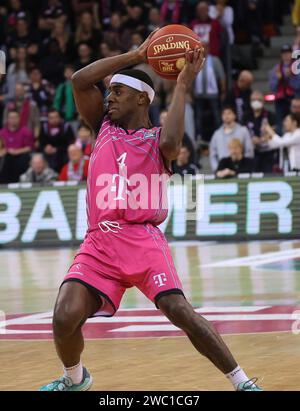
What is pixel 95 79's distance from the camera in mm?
8070

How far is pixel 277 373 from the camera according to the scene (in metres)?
8.57

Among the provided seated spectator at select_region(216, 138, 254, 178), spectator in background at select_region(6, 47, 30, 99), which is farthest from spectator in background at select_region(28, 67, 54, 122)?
seated spectator at select_region(216, 138, 254, 178)

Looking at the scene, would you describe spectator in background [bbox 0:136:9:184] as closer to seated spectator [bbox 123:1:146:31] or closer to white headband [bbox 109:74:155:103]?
seated spectator [bbox 123:1:146:31]

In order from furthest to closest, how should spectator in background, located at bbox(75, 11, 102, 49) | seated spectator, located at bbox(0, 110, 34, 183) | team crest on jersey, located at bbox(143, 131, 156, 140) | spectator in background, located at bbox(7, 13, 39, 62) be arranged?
spectator in background, located at bbox(7, 13, 39, 62) → spectator in background, located at bbox(75, 11, 102, 49) → seated spectator, located at bbox(0, 110, 34, 183) → team crest on jersey, located at bbox(143, 131, 156, 140)

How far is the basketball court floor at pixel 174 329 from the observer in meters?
8.63

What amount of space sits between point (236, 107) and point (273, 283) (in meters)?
7.79

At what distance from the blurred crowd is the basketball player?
39.5 feet

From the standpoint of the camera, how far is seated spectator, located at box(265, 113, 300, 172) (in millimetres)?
20250

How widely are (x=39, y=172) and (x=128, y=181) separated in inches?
578

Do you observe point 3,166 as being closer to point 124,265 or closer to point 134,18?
point 134,18

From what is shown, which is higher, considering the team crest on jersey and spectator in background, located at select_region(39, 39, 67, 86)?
spectator in background, located at select_region(39, 39, 67, 86)

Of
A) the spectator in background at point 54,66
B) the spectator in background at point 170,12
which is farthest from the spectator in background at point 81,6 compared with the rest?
the spectator in background at point 170,12

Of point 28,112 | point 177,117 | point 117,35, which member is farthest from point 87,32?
point 177,117

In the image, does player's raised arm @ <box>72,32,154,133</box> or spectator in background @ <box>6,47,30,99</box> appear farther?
spectator in background @ <box>6,47,30,99</box>
